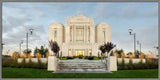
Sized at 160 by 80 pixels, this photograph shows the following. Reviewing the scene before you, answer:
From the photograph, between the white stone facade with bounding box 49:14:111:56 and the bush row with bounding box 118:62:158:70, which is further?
the white stone facade with bounding box 49:14:111:56

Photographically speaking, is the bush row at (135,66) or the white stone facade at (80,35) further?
the white stone facade at (80,35)

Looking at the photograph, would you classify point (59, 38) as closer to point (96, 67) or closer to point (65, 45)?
point (65, 45)

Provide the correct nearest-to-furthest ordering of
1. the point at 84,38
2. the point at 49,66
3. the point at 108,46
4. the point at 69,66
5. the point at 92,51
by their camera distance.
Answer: the point at 49,66, the point at 69,66, the point at 108,46, the point at 92,51, the point at 84,38

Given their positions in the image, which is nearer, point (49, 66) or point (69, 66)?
point (49, 66)

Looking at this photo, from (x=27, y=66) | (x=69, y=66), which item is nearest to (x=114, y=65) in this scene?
(x=69, y=66)

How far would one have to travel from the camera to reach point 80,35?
48062 mm

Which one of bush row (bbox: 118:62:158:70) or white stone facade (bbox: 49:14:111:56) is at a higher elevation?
white stone facade (bbox: 49:14:111:56)

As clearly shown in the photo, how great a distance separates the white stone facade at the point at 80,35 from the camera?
44.5m

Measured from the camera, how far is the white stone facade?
146 feet

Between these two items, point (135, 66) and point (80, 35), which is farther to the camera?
point (80, 35)

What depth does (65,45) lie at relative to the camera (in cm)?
4494

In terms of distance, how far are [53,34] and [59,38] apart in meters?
2.32

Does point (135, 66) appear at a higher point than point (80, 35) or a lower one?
lower

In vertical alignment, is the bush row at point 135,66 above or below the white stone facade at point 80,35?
below
